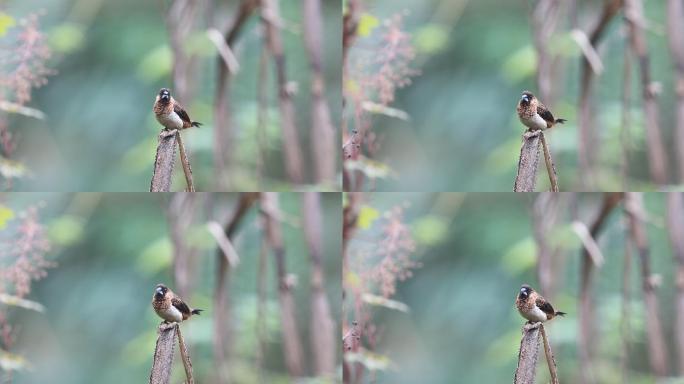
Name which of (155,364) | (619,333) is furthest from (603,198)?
(155,364)

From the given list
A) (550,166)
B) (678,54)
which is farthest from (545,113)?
(678,54)

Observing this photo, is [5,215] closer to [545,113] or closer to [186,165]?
[186,165]

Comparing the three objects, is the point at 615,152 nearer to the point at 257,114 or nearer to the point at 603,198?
the point at 603,198

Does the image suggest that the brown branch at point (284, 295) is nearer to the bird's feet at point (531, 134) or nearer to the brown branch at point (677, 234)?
the bird's feet at point (531, 134)

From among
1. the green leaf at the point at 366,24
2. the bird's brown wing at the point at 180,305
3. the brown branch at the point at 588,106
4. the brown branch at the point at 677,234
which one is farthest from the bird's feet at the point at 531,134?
the bird's brown wing at the point at 180,305

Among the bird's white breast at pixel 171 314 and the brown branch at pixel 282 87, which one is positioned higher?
the brown branch at pixel 282 87

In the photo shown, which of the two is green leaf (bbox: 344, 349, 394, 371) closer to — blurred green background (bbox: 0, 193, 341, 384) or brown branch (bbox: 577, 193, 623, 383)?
blurred green background (bbox: 0, 193, 341, 384)

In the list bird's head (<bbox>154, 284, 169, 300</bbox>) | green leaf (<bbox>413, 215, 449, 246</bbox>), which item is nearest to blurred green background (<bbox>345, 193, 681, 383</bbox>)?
green leaf (<bbox>413, 215, 449, 246</bbox>)
